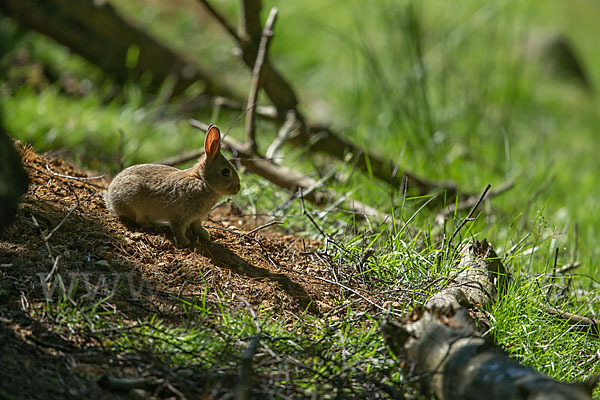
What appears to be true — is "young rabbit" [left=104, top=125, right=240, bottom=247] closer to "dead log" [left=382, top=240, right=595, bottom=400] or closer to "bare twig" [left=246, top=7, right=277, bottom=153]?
"bare twig" [left=246, top=7, right=277, bottom=153]

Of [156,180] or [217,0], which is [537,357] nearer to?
[156,180]

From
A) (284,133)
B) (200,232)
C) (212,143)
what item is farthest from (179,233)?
(284,133)

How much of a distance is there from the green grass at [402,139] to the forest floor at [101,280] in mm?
132

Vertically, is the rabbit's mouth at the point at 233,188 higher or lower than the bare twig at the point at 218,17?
lower

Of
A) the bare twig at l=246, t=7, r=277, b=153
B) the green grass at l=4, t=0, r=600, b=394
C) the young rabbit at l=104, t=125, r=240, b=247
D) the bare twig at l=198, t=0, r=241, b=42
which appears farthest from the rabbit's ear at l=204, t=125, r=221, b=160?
the bare twig at l=198, t=0, r=241, b=42

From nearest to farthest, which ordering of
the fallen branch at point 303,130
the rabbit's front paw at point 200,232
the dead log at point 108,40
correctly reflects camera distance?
the rabbit's front paw at point 200,232, the fallen branch at point 303,130, the dead log at point 108,40

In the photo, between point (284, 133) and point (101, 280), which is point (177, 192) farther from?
point (284, 133)

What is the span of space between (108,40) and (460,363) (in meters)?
5.86

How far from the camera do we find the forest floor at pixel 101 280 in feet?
7.43

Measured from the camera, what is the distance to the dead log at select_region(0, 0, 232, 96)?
6.59 meters

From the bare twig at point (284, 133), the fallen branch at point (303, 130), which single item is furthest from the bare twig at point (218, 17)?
the bare twig at point (284, 133)

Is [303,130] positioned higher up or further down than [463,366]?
further down

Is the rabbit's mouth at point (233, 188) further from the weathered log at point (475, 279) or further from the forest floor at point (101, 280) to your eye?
the weathered log at point (475, 279)

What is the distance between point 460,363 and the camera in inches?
88.6
